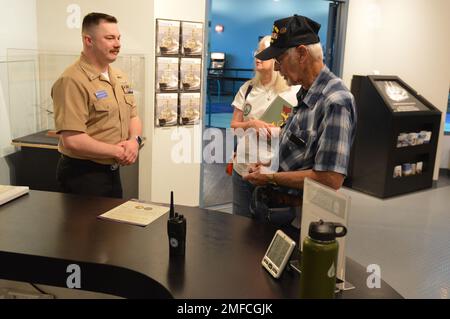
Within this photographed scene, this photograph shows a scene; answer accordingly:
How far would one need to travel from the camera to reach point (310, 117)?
68.1 inches

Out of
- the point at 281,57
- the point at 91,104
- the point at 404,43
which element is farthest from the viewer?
the point at 404,43

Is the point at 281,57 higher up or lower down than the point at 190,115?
higher up

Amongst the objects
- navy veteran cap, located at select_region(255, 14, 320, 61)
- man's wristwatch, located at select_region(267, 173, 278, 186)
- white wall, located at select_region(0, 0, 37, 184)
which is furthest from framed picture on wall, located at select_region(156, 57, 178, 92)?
man's wristwatch, located at select_region(267, 173, 278, 186)

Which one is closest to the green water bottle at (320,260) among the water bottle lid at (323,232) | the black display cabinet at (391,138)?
the water bottle lid at (323,232)

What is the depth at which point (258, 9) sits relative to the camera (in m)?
5.78

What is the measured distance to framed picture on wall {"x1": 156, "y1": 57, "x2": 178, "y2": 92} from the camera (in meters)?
3.60

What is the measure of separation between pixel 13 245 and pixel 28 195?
56 cm

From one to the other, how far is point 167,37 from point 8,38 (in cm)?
114

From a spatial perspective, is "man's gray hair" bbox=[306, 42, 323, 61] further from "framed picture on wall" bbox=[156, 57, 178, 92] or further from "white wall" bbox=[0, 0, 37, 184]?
"white wall" bbox=[0, 0, 37, 184]

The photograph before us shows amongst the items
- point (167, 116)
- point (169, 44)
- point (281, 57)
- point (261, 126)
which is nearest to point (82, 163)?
point (261, 126)

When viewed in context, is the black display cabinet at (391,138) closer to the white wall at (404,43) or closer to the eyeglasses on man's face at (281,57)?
the white wall at (404,43)

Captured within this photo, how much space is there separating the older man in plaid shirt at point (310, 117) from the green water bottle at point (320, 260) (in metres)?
0.60

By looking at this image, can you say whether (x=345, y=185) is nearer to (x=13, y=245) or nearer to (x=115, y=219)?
(x=115, y=219)

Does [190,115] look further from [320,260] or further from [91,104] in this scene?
[320,260]
